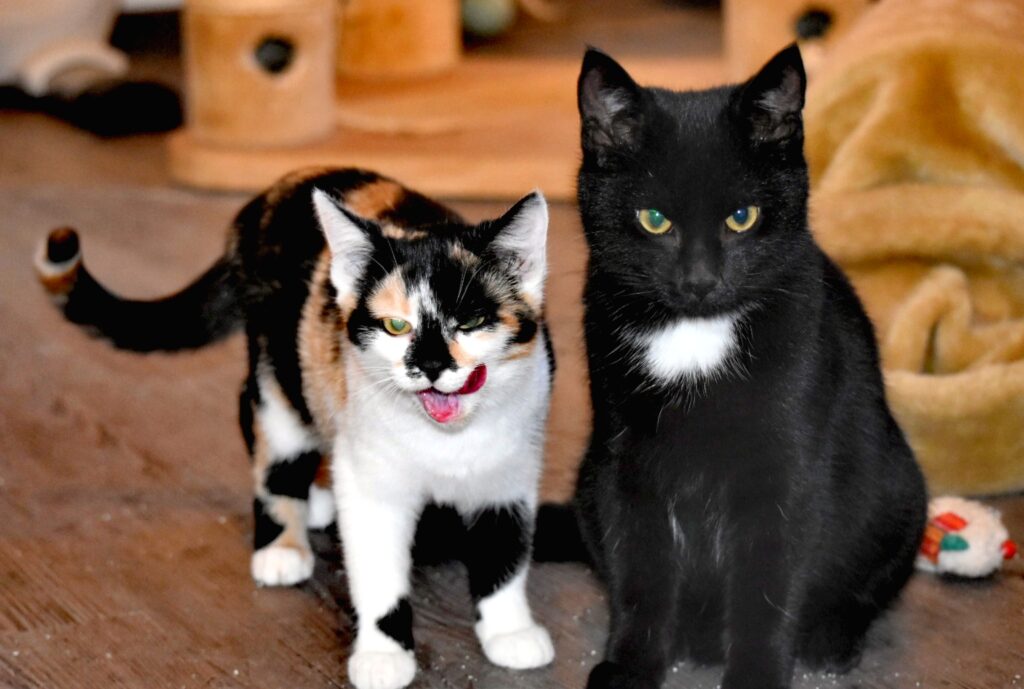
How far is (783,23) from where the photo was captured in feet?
11.3

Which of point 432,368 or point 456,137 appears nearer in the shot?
point 432,368

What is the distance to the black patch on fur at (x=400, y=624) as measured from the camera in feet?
5.12

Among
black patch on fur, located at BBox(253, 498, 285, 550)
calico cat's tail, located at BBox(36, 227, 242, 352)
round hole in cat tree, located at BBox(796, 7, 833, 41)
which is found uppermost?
round hole in cat tree, located at BBox(796, 7, 833, 41)

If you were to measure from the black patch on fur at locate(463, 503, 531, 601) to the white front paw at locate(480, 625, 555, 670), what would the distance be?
0.19ft

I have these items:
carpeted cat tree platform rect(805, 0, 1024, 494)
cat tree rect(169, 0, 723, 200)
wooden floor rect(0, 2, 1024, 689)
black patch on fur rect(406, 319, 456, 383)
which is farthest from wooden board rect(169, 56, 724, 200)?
black patch on fur rect(406, 319, 456, 383)

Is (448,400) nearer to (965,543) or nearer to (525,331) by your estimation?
(525,331)

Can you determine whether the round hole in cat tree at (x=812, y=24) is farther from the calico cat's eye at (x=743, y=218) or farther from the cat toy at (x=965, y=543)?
the calico cat's eye at (x=743, y=218)

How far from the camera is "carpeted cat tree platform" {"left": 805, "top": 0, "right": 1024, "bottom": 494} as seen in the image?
1.95 meters

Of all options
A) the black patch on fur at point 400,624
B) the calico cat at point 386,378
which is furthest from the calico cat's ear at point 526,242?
the black patch on fur at point 400,624

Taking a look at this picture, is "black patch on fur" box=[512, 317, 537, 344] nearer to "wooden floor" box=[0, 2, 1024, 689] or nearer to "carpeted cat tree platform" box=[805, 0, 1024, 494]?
"wooden floor" box=[0, 2, 1024, 689]

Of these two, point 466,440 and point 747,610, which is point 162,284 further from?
point 747,610

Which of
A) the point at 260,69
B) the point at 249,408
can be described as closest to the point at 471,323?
the point at 249,408

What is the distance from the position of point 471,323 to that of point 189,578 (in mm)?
648

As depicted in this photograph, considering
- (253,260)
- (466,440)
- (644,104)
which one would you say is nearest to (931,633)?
(466,440)
